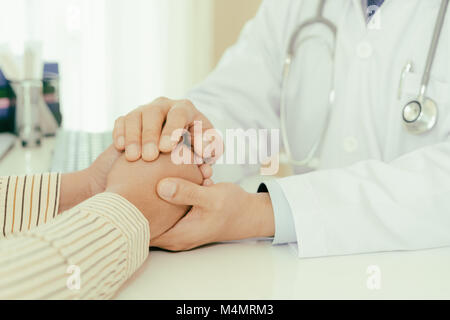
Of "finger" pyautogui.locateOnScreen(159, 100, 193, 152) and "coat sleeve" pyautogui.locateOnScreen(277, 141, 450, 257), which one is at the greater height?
"finger" pyautogui.locateOnScreen(159, 100, 193, 152)

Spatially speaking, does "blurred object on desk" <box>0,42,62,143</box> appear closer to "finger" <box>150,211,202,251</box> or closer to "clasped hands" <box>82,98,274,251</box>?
"clasped hands" <box>82,98,274,251</box>

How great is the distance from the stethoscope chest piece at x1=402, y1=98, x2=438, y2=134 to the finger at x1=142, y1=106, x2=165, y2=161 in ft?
1.26

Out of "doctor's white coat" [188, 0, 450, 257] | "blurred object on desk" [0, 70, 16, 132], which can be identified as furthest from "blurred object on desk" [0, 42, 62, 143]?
"doctor's white coat" [188, 0, 450, 257]

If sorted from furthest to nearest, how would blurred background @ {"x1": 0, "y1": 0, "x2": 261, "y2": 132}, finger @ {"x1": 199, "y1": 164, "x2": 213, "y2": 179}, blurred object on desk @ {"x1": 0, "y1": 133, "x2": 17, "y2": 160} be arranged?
blurred background @ {"x1": 0, "y1": 0, "x2": 261, "y2": 132} → blurred object on desk @ {"x1": 0, "y1": 133, "x2": 17, "y2": 160} → finger @ {"x1": 199, "y1": 164, "x2": 213, "y2": 179}

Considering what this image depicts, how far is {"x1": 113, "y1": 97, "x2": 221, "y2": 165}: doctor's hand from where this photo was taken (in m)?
0.59

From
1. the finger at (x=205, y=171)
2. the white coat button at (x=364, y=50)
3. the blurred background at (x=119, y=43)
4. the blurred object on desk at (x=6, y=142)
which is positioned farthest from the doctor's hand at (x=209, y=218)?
the blurred background at (x=119, y=43)

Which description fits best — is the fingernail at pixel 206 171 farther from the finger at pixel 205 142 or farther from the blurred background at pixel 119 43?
the blurred background at pixel 119 43

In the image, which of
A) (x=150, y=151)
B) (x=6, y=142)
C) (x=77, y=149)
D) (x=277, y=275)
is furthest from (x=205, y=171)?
(x=6, y=142)

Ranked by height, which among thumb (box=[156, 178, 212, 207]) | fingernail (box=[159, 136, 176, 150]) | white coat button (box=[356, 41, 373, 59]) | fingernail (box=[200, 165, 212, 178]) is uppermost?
white coat button (box=[356, 41, 373, 59])

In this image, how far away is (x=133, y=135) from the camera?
1.99 feet
